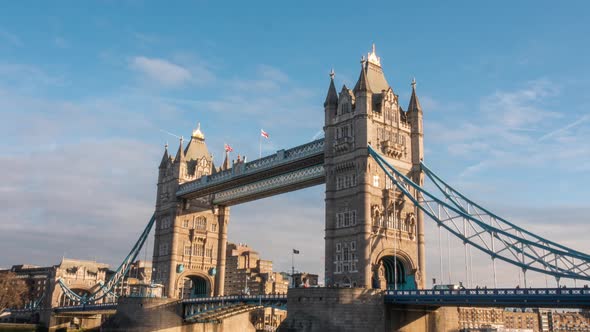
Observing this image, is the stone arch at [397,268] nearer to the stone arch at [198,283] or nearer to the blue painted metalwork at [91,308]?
the stone arch at [198,283]

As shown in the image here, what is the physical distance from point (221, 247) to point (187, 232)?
645 cm

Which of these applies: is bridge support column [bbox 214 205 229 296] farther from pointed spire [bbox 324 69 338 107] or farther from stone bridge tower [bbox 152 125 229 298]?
pointed spire [bbox 324 69 338 107]

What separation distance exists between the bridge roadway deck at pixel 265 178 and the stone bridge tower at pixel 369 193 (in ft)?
16.1

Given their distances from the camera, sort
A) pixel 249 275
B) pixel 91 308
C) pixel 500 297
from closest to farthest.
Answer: pixel 500 297 → pixel 91 308 → pixel 249 275

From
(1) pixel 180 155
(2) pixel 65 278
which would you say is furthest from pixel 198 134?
(2) pixel 65 278

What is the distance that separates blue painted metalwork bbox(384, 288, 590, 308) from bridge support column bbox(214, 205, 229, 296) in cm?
4385

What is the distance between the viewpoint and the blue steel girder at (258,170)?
238ft

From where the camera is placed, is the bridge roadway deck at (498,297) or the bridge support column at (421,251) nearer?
the bridge roadway deck at (498,297)

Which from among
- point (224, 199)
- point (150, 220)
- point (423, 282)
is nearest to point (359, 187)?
point (423, 282)

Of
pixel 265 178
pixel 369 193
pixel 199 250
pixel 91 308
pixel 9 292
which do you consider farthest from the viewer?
pixel 9 292

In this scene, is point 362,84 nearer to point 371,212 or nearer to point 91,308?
point 371,212

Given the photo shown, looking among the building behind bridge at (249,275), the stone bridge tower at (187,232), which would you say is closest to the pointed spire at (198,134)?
the stone bridge tower at (187,232)

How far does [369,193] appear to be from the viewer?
6319 cm

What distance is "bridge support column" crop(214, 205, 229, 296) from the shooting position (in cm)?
9606
